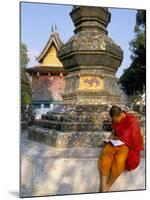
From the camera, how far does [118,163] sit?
14.3 feet

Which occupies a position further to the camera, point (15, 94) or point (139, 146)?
point (139, 146)

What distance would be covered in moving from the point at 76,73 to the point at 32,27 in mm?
564

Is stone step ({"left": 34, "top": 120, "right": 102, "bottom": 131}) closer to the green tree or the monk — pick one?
the monk

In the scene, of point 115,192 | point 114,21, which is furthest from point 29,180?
point 114,21

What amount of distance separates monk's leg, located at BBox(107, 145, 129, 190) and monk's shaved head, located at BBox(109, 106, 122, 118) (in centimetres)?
28

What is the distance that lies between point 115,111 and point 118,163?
17.9 inches

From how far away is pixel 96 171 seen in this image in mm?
4328

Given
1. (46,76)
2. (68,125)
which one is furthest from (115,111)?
(46,76)

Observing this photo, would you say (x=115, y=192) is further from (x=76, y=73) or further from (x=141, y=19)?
(x=141, y=19)

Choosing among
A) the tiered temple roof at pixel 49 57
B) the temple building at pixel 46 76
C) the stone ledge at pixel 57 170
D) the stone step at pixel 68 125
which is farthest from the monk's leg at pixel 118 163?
the tiered temple roof at pixel 49 57

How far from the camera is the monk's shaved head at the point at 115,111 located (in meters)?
4.38

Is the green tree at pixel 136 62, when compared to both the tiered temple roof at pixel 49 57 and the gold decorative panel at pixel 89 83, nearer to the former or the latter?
the gold decorative panel at pixel 89 83

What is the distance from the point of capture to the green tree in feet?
14.6

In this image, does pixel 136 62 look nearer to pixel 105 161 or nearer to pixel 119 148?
pixel 119 148
